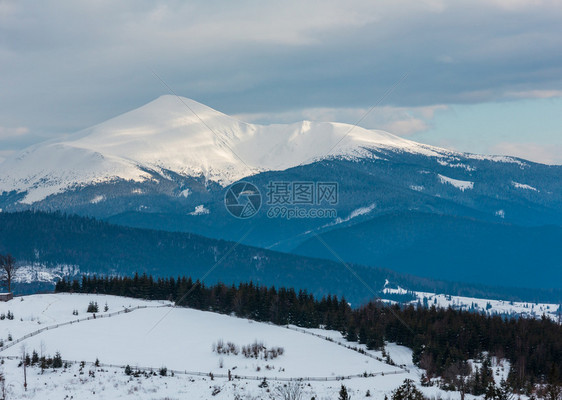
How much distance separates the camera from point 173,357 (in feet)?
408

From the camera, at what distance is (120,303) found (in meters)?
161

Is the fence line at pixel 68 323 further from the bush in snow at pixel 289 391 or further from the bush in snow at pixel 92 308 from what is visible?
the bush in snow at pixel 289 391

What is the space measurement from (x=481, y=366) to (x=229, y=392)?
44.6 meters

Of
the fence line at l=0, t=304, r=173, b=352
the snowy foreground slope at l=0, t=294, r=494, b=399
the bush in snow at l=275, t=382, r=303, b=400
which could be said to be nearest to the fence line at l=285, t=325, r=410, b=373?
the snowy foreground slope at l=0, t=294, r=494, b=399

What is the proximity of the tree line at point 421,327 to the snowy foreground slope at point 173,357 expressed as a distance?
368 cm

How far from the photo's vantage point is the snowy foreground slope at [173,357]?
109 meters

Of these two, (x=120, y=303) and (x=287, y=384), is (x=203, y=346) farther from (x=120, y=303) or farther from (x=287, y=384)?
(x=120, y=303)

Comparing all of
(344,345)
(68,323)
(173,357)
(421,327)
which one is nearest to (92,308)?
(68,323)

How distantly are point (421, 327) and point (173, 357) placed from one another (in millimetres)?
45465

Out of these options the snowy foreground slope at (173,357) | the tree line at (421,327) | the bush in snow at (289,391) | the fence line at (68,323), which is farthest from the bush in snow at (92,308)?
the bush in snow at (289,391)

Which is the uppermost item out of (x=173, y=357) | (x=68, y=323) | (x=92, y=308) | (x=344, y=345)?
(x=92, y=308)

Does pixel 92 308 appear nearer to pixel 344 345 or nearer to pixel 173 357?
pixel 173 357

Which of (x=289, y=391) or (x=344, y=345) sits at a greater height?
(x=344, y=345)

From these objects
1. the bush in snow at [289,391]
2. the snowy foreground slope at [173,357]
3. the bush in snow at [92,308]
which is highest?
the bush in snow at [92,308]
